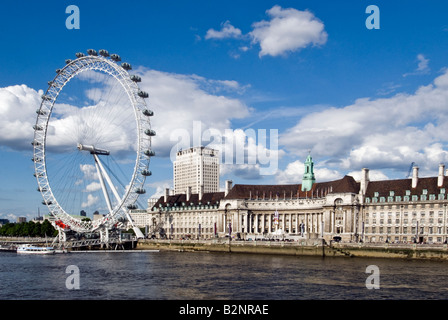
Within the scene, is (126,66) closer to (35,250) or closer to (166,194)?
(35,250)

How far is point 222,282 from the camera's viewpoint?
162ft

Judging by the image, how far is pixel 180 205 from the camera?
144 m

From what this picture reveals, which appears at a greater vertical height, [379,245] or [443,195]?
[443,195]

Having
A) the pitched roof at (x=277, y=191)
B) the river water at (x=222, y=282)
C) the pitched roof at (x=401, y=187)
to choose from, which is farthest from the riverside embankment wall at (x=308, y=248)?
the pitched roof at (x=277, y=191)

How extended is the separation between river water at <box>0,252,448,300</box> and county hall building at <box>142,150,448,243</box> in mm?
32016

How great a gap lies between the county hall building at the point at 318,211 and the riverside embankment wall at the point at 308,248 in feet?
15.4

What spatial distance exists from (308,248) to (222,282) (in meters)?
42.6

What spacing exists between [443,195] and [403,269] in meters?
38.3

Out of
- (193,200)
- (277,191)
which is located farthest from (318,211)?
(193,200)

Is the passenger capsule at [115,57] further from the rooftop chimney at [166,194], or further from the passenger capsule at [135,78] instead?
the rooftop chimney at [166,194]

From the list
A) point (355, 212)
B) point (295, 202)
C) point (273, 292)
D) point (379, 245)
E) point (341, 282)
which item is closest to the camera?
point (273, 292)

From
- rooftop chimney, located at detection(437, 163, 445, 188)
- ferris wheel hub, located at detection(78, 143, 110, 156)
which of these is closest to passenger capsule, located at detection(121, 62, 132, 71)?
ferris wheel hub, located at detection(78, 143, 110, 156)
